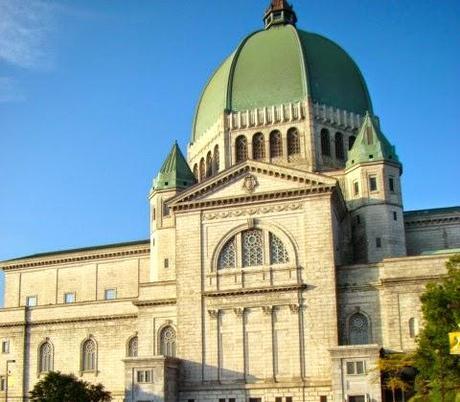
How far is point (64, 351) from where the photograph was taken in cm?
7200

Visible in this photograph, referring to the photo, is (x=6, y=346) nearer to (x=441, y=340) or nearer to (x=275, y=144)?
(x=275, y=144)

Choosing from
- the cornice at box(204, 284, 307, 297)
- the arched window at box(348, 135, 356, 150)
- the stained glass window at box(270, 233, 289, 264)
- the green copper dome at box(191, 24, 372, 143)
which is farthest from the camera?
the arched window at box(348, 135, 356, 150)

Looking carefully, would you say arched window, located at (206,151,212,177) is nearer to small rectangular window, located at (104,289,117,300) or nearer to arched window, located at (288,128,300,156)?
arched window, located at (288,128,300,156)

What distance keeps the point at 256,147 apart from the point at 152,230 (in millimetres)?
12736

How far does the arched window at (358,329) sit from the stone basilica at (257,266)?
0.15 meters

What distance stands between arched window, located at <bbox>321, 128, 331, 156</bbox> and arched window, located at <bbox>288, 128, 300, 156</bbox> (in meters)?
2.41

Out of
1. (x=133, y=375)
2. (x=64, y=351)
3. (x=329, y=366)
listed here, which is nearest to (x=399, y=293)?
(x=329, y=366)

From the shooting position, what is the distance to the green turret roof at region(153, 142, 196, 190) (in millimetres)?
72750

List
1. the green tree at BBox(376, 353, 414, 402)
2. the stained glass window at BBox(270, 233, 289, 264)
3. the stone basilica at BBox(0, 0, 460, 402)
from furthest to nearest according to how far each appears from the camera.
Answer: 1. the stained glass window at BBox(270, 233, 289, 264)
2. the stone basilica at BBox(0, 0, 460, 402)
3. the green tree at BBox(376, 353, 414, 402)

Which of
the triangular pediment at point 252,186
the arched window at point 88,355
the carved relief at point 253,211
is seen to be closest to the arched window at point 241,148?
the triangular pediment at point 252,186

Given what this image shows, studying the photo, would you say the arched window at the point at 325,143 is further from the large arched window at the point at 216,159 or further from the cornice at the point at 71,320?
the cornice at the point at 71,320

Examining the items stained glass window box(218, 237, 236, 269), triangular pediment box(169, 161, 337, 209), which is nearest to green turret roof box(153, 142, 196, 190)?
triangular pediment box(169, 161, 337, 209)

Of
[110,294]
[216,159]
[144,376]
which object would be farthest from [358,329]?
[110,294]

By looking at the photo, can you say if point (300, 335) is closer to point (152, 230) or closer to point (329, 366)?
point (329, 366)
